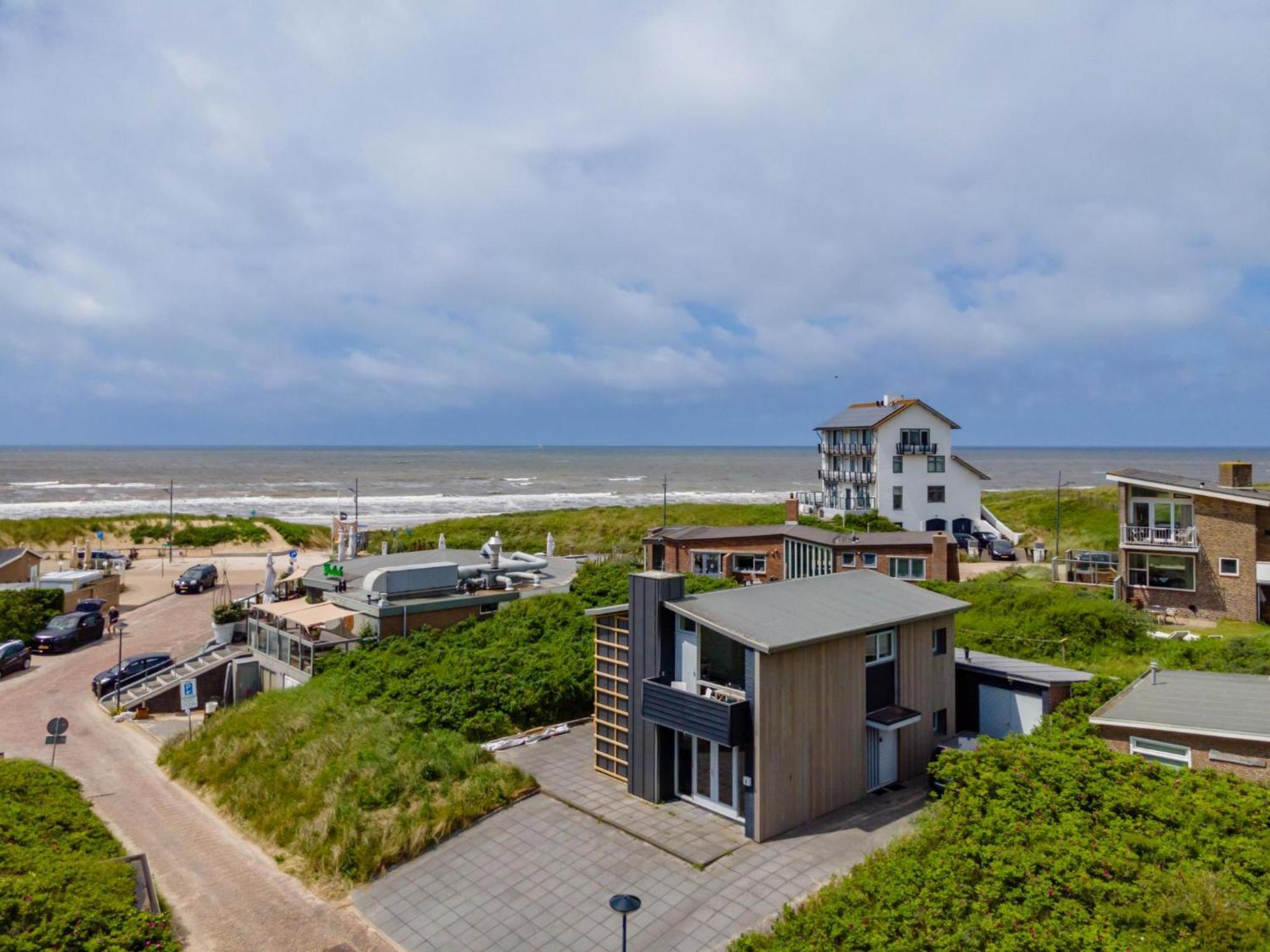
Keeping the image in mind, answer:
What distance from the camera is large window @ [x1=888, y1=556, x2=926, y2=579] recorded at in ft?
108

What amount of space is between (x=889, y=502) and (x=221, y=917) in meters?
45.6

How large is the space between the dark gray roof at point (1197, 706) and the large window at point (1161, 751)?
1.24ft

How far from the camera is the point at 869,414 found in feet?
180

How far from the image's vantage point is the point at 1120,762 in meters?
12.9

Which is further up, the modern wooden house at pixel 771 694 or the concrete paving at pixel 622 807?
the modern wooden house at pixel 771 694

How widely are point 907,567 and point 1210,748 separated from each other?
65.9ft

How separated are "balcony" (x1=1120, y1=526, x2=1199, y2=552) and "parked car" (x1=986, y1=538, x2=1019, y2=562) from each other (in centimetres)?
1250

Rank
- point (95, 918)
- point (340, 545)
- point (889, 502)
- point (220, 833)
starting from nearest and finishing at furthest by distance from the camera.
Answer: point (95, 918) < point (220, 833) < point (340, 545) < point (889, 502)

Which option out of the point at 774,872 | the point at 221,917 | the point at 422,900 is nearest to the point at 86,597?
the point at 221,917

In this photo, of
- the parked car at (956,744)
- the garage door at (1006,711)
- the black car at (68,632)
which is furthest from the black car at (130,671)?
the garage door at (1006,711)

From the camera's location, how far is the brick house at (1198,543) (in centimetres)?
2781

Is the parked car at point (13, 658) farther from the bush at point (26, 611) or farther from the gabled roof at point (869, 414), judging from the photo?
the gabled roof at point (869, 414)

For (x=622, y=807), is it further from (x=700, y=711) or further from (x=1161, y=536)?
(x=1161, y=536)

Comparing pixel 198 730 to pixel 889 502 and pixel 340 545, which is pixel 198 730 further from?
pixel 889 502
